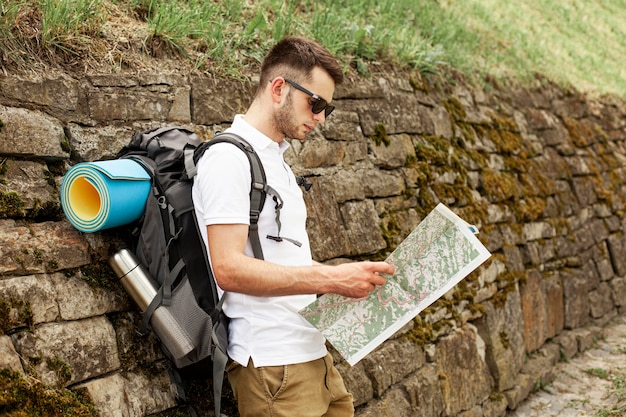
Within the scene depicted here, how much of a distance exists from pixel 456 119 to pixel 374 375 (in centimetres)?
253

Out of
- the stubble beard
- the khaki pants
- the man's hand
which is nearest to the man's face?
the stubble beard

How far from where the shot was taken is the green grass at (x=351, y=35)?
9.88 feet

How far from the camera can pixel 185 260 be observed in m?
2.49

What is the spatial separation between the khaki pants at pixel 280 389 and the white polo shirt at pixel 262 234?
4cm

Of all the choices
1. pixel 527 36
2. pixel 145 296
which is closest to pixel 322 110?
pixel 145 296

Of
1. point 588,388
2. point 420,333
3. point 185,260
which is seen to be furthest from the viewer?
point 588,388

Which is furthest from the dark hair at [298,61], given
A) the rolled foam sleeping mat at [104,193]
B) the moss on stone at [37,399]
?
the moss on stone at [37,399]

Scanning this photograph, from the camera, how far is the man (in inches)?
88.1

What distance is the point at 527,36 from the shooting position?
8.79m

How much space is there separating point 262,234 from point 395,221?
222 cm

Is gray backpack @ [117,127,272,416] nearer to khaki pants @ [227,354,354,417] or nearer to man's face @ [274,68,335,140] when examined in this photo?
khaki pants @ [227,354,354,417]

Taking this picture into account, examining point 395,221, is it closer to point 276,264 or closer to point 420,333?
point 420,333

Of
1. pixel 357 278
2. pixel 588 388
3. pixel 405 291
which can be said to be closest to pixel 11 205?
pixel 357 278

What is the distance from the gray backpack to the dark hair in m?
0.36
